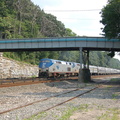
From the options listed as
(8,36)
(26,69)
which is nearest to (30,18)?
(8,36)

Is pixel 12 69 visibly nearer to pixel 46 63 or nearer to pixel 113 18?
pixel 46 63

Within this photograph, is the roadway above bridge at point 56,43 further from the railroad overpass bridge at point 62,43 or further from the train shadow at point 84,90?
the train shadow at point 84,90

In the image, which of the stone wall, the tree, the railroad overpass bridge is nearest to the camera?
the tree

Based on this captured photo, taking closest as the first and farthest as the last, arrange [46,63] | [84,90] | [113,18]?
[84,90], [113,18], [46,63]

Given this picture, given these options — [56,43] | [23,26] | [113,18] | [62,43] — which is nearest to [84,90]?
[113,18]

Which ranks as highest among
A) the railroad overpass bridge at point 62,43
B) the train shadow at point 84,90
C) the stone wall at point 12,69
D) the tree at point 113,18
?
the tree at point 113,18

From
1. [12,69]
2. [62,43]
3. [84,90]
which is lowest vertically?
[84,90]

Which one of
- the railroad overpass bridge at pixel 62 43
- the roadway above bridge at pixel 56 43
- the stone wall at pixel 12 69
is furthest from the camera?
the stone wall at pixel 12 69

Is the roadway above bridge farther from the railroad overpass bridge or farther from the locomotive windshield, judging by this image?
the locomotive windshield

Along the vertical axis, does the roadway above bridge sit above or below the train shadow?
above

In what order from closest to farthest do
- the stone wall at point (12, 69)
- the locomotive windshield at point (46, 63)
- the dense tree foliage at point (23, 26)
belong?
the locomotive windshield at point (46, 63), the stone wall at point (12, 69), the dense tree foliage at point (23, 26)

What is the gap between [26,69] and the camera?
4772cm

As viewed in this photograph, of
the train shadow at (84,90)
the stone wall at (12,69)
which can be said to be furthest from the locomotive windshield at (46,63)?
the stone wall at (12,69)

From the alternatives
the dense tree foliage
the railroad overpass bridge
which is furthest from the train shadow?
the dense tree foliage
